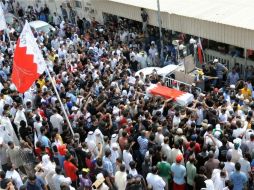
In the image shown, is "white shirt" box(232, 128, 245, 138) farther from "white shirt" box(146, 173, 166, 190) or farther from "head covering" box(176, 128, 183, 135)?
"white shirt" box(146, 173, 166, 190)

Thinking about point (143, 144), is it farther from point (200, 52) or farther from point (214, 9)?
point (214, 9)

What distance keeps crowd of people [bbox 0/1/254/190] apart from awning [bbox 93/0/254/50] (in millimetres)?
1275

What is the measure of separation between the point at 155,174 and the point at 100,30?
12.7 metres

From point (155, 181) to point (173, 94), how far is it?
480cm

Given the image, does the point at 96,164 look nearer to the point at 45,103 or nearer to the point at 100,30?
the point at 45,103

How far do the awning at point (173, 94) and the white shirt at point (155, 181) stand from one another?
14.2 feet

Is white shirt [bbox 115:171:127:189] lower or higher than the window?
higher

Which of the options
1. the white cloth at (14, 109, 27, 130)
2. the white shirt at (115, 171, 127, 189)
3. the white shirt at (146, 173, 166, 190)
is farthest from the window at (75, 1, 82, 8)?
the white shirt at (146, 173, 166, 190)

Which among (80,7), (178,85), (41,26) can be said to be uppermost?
(80,7)

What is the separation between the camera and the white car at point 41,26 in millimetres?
22609

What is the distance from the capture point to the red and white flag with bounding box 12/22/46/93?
37.6ft

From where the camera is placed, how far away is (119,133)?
11.7m

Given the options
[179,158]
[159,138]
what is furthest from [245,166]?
[159,138]

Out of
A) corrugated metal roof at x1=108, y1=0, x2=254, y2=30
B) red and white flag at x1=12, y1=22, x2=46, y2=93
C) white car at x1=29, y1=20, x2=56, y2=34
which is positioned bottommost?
white car at x1=29, y1=20, x2=56, y2=34
